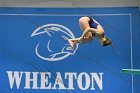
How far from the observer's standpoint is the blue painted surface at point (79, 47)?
6.60 m

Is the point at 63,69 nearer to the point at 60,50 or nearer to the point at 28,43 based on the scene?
the point at 60,50

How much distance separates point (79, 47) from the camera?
6691 millimetres

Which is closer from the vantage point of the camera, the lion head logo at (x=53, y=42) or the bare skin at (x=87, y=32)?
the bare skin at (x=87, y=32)

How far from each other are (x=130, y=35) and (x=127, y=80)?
31.0 inches

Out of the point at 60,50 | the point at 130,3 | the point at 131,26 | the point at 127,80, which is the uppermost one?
the point at 130,3

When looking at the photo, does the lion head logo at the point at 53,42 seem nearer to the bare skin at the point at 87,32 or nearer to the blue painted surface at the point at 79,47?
the blue painted surface at the point at 79,47

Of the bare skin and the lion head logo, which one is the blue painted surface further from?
the bare skin

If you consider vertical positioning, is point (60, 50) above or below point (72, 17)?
below

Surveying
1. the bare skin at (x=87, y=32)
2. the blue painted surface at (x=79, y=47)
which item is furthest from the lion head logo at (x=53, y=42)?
the bare skin at (x=87, y=32)

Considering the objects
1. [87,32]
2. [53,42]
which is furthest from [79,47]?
[87,32]

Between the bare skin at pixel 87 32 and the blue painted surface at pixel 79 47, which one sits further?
the blue painted surface at pixel 79 47

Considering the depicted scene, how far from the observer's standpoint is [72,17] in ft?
22.2

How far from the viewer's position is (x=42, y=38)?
6.73 m

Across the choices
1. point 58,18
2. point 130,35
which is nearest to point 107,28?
point 130,35
